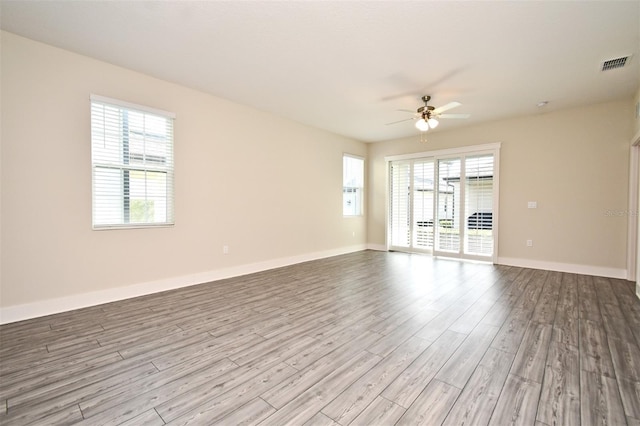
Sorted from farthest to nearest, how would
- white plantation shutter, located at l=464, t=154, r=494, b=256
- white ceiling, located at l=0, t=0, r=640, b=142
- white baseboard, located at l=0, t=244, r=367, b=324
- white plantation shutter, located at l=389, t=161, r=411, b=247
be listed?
white plantation shutter, located at l=389, t=161, r=411, b=247
white plantation shutter, located at l=464, t=154, r=494, b=256
white baseboard, located at l=0, t=244, r=367, b=324
white ceiling, located at l=0, t=0, r=640, b=142

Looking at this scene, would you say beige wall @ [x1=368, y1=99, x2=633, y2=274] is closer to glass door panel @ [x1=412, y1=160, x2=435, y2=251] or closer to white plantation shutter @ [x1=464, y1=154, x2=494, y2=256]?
white plantation shutter @ [x1=464, y1=154, x2=494, y2=256]

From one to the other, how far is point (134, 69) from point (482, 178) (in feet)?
20.5

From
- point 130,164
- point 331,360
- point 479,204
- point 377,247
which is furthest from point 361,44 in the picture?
point 377,247

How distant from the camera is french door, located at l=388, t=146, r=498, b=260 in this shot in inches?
232

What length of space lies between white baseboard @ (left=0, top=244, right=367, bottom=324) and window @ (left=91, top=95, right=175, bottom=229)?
0.81m

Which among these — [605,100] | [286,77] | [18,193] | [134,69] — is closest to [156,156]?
[134,69]

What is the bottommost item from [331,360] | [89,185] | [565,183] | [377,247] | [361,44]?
[331,360]

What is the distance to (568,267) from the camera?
202 inches

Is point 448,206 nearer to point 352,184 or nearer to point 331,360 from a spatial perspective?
point 352,184

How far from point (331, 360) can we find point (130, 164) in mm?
3388

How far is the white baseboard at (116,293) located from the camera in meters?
2.97

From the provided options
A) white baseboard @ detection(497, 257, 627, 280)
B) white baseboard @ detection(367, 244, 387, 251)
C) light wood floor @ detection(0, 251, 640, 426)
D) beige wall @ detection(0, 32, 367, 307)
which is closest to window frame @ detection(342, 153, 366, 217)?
white baseboard @ detection(367, 244, 387, 251)

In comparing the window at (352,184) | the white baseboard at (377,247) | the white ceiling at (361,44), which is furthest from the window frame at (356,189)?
the white ceiling at (361,44)

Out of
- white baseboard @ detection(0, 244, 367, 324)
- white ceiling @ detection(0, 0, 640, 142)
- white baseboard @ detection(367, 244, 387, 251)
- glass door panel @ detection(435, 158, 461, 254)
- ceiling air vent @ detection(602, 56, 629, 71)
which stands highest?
ceiling air vent @ detection(602, 56, 629, 71)
